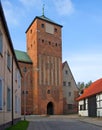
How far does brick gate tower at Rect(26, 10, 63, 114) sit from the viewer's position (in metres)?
67.8

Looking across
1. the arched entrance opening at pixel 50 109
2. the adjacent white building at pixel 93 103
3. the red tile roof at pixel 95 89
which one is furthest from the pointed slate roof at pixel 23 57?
the red tile roof at pixel 95 89

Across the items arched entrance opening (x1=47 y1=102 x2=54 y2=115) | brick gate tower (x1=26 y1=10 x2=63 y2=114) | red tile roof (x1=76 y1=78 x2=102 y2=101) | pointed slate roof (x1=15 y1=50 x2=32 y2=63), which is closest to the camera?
red tile roof (x1=76 y1=78 x2=102 y2=101)

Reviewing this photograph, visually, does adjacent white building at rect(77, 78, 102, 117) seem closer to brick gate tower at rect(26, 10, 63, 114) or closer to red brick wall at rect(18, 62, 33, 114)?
brick gate tower at rect(26, 10, 63, 114)

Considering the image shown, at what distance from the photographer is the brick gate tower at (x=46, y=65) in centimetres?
6781

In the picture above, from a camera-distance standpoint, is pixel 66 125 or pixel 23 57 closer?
pixel 66 125

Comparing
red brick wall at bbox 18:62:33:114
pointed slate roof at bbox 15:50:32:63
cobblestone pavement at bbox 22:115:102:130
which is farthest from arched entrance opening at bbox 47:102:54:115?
cobblestone pavement at bbox 22:115:102:130

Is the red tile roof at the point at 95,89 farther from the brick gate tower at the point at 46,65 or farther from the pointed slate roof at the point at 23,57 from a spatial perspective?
the pointed slate roof at the point at 23,57

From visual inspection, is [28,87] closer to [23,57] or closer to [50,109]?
[23,57]

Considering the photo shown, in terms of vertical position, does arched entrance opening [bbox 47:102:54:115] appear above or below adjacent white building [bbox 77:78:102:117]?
below

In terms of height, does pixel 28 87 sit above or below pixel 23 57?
below

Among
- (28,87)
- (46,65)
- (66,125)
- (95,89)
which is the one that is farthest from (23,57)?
(66,125)

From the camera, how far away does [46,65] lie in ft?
230

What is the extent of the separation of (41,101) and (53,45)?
14.4m

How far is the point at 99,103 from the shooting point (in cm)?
4334
